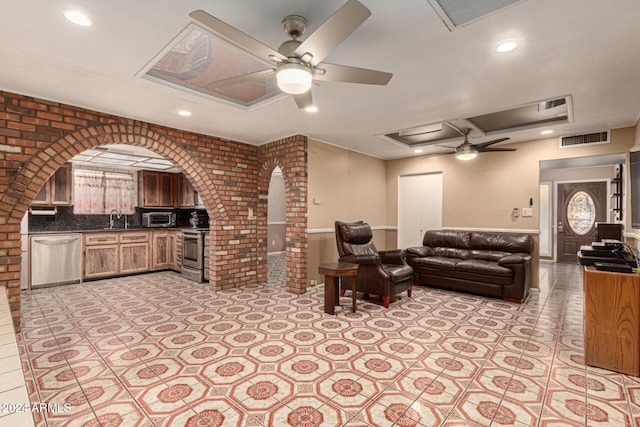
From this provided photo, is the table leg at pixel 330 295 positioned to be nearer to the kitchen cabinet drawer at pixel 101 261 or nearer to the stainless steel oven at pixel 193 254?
the stainless steel oven at pixel 193 254

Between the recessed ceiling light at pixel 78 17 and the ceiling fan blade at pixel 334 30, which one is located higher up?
the recessed ceiling light at pixel 78 17

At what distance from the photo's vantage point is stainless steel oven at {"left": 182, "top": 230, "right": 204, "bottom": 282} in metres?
5.21

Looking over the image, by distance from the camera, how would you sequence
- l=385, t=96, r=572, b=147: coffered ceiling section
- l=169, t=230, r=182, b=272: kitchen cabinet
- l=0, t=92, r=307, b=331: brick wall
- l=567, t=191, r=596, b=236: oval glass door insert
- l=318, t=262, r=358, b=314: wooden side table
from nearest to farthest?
l=0, t=92, r=307, b=331: brick wall < l=318, t=262, r=358, b=314: wooden side table < l=385, t=96, r=572, b=147: coffered ceiling section < l=169, t=230, r=182, b=272: kitchen cabinet < l=567, t=191, r=596, b=236: oval glass door insert

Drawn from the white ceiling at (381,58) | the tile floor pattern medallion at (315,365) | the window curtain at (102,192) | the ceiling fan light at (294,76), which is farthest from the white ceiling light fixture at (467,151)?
the window curtain at (102,192)

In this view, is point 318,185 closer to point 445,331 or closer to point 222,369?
point 445,331

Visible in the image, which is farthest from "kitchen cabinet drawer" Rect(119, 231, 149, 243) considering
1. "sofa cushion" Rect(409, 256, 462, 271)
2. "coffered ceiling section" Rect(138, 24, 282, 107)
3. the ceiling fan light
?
the ceiling fan light

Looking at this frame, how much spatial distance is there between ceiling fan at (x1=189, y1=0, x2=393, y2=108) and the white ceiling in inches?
8.9

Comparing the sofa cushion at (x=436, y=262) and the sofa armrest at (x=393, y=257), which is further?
the sofa cushion at (x=436, y=262)

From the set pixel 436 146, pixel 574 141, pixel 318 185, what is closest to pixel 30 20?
pixel 318 185

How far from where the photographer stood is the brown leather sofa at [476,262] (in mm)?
4043

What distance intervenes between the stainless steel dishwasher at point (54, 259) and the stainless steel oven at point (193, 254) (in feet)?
5.60

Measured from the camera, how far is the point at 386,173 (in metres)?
6.65

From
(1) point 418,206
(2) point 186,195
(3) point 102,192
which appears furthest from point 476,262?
(3) point 102,192

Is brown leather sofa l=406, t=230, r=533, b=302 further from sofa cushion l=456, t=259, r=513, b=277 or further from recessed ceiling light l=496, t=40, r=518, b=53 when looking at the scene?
recessed ceiling light l=496, t=40, r=518, b=53
